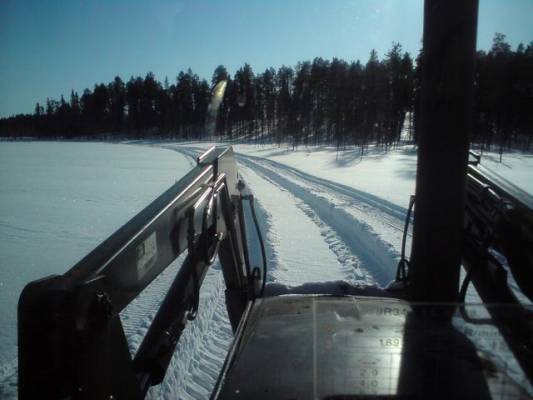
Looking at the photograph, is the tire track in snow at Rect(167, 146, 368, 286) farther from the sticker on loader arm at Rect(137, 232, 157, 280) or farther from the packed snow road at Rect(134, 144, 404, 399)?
the sticker on loader arm at Rect(137, 232, 157, 280)

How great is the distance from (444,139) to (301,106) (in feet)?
192

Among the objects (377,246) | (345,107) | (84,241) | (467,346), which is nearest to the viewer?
(467,346)

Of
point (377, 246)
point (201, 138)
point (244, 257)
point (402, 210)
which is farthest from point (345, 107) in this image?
point (244, 257)

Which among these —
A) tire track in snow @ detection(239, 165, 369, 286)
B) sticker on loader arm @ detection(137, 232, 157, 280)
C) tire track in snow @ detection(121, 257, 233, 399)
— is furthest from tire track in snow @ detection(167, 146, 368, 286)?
sticker on loader arm @ detection(137, 232, 157, 280)

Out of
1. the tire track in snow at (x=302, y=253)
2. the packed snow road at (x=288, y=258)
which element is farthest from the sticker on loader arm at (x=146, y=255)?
the tire track in snow at (x=302, y=253)

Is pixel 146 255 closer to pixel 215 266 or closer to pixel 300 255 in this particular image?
pixel 215 266

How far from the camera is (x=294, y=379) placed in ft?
3.86

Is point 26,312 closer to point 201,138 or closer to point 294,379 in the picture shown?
point 294,379

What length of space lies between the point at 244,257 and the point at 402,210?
716cm

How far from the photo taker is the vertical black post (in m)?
1.50

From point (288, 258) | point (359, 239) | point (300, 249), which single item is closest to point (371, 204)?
point (359, 239)

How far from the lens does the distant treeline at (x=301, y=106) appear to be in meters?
35.3

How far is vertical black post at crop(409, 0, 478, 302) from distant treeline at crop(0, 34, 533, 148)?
1083 inches

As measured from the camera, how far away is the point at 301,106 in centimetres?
5844
